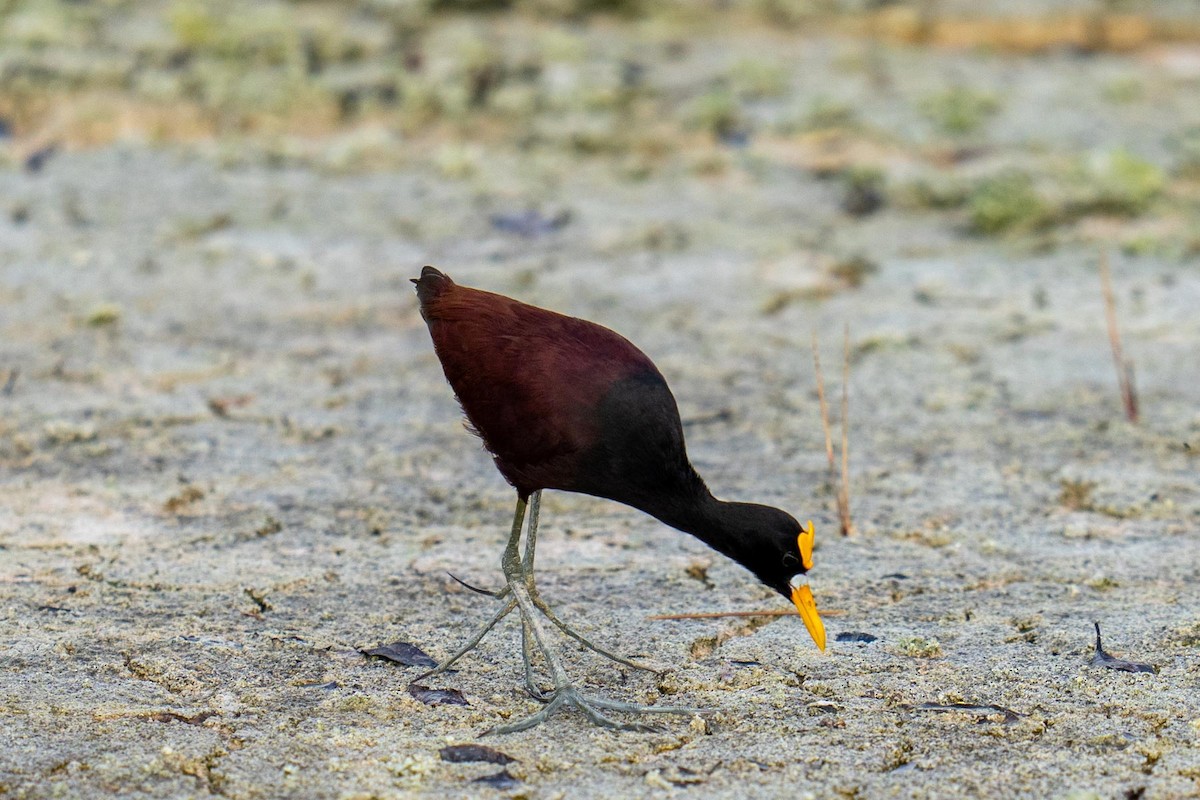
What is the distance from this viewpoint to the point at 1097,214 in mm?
6227

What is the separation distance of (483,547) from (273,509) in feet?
2.04

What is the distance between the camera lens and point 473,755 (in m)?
2.83

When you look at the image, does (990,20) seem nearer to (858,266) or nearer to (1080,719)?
(858,266)

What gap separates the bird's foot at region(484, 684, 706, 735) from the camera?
9.74ft

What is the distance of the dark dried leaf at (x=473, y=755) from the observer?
281 centimetres

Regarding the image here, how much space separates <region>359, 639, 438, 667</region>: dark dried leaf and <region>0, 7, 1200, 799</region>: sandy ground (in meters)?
0.05

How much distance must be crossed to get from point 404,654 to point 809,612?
2.99 feet

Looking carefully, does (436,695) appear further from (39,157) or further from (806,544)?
(39,157)

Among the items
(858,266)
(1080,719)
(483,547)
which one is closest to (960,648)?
(1080,719)

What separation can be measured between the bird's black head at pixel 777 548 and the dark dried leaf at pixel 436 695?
685 millimetres

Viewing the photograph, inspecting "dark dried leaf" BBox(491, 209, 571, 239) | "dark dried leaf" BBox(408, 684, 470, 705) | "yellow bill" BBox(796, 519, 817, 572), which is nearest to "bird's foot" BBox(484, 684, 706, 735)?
"dark dried leaf" BBox(408, 684, 470, 705)

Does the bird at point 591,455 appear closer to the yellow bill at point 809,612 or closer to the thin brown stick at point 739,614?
the yellow bill at point 809,612

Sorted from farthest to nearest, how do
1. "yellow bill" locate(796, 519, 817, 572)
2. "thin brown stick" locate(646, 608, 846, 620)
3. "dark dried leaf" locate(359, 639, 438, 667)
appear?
"thin brown stick" locate(646, 608, 846, 620), "dark dried leaf" locate(359, 639, 438, 667), "yellow bill" locate(796, 519, 817, 572)

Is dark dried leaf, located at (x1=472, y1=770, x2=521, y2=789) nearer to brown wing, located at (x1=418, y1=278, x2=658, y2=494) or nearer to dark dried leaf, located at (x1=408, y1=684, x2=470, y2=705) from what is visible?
dark dried leaf, located at (x1=408, y1=684, x2=470, y2=705)
